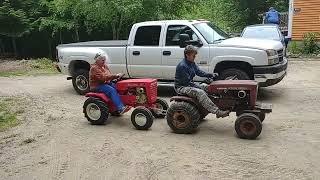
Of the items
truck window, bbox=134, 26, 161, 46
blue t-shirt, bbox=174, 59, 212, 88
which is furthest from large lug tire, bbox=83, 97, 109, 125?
truck window, bbox=134, 26, 161, 46

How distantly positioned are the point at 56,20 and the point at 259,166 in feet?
58.1

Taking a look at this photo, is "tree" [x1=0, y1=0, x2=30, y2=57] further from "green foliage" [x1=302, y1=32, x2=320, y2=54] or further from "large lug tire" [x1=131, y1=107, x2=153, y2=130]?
"large lug tire" [x1=131, y1=107, x2=153, y2=130]

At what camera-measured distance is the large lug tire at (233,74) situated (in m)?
10.2

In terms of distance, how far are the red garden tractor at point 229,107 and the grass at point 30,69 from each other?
34.3 ft

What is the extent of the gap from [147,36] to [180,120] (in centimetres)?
395

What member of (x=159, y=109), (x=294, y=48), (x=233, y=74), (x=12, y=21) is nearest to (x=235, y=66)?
(x=233, y=74)

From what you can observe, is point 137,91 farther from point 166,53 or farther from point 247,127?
point 166,53

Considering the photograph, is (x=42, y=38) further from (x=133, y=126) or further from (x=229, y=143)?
(x=229, y=143)

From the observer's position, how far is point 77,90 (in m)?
12.4

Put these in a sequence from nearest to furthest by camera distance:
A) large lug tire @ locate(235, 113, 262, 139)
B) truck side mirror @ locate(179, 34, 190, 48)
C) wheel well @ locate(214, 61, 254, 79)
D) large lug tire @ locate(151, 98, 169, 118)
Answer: large lug tire @ locate(235, 113, 262, 139) < large lug tire @ locate(151, 98, 169, 118) < wheel well @ locate(214, 61, 254, 79) < truck side mirror @ locate(179, 34, 190, 48)

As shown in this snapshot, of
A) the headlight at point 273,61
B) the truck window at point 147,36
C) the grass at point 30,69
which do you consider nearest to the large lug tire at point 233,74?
the headlight at point 273,61

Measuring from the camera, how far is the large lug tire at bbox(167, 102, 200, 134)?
25.7 ft

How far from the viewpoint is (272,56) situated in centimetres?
1020

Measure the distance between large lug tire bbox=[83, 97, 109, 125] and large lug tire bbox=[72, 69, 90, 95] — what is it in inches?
135
